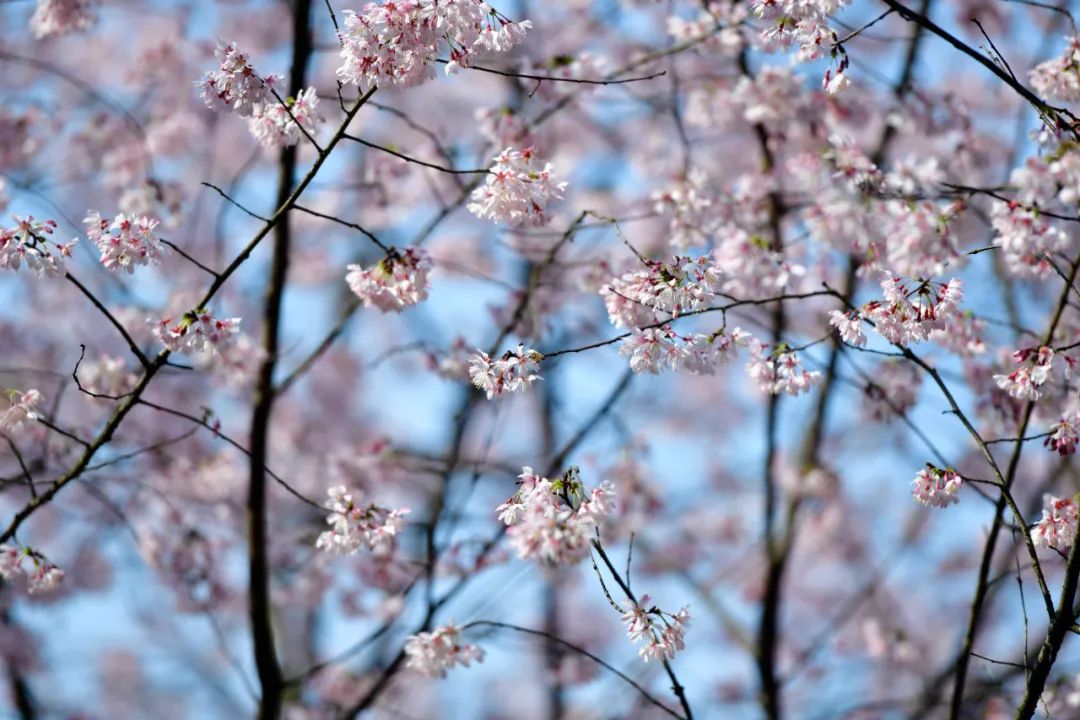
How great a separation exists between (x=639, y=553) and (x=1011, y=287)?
323 centimetres

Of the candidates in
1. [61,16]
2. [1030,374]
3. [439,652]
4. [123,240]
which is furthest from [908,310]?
[61,16]

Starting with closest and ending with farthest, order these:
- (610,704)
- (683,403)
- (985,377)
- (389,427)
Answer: (985,377)
(610,704)
(389,427)
(683,403)

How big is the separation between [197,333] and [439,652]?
1328mm

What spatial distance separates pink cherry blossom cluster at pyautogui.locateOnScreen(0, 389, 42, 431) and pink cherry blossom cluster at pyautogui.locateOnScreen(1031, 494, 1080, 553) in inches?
129

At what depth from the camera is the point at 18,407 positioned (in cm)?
346

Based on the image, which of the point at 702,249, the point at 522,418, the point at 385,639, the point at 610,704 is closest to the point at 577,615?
the point at 522,418

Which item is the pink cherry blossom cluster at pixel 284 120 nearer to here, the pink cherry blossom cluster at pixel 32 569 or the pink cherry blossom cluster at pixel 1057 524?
the pink cherry blossom cluster at pixel 32 569

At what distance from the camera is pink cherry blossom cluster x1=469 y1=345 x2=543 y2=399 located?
3.19 metres

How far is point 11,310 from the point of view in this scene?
25.9ft

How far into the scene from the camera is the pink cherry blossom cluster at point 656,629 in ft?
10.3

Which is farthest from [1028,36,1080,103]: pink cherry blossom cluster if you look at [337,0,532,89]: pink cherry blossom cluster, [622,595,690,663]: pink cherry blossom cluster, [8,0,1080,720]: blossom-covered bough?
[622,595,690,663]: pink cherry blossom cluster

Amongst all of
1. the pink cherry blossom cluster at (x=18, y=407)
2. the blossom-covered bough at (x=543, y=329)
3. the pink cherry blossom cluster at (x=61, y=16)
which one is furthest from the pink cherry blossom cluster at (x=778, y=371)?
the pink cherry blossom cluster at (x=61, y=16)

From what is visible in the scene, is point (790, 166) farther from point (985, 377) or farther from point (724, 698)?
point (724, 698)

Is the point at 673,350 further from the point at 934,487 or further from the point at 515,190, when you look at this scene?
the point at 934,487
